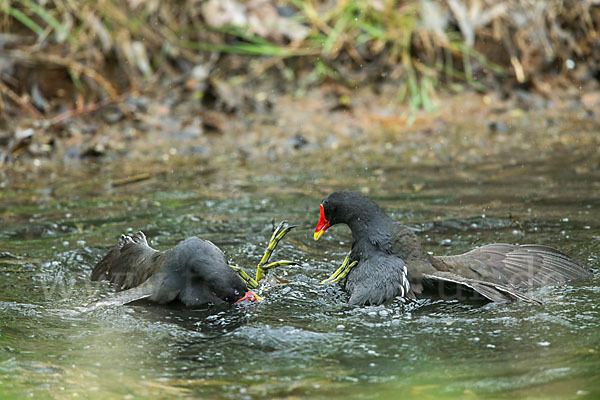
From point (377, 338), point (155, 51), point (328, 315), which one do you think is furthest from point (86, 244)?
point (155, 51)

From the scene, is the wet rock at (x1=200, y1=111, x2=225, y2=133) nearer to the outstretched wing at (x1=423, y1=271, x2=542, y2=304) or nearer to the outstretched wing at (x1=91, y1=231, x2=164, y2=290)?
the outstretched wing at (x1=91, y1=231, x2=164, y2=290)

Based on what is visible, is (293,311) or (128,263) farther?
(128,263)

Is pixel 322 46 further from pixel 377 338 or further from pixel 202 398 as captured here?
pixel 202 398

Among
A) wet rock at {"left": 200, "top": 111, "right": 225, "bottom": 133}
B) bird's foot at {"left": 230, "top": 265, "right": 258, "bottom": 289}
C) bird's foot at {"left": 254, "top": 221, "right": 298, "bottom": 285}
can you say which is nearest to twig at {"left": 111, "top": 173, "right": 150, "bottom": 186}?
wet rock at {"left": 200, "top": 111, "right": 225, "bottom": 133}

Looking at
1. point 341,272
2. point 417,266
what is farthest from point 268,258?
point 417,266

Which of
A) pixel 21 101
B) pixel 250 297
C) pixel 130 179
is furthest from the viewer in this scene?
pixel 21 101

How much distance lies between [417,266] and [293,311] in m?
0.73

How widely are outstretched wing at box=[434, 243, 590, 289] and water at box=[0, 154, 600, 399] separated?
18 cm

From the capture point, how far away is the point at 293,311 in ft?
13.7

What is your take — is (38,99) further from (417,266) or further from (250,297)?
(417,266)

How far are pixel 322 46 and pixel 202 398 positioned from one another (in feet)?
23.9

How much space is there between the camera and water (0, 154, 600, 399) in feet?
10.4

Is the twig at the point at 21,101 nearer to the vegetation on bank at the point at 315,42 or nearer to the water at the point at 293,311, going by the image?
the vegetation on bank at the point at 315,42

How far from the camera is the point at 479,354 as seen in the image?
3.42 metres
